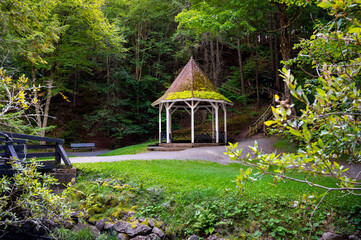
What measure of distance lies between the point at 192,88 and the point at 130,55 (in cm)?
1044

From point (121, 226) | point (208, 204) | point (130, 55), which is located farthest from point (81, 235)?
point (130, 55)

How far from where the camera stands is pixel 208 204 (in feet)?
18.3

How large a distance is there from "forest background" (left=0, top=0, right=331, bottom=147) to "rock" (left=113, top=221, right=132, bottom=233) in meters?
8.79

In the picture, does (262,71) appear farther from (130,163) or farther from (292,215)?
(292,215)

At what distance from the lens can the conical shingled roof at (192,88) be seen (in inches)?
607

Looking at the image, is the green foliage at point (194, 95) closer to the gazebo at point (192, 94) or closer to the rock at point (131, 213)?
the gazebo at point (192, 94)

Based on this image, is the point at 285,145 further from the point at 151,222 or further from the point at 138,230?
the point at 138,230

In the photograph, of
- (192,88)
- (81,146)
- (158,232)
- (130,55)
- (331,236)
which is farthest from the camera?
(130,55)

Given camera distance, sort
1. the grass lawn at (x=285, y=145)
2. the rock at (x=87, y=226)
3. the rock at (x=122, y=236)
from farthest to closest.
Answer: the grass lawn at (x=285, y=145) → the rock at (x=87, y=226) → the rock at (x=122, y=236)

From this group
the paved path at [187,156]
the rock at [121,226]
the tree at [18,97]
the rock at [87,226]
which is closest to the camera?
the tree at [18,97]

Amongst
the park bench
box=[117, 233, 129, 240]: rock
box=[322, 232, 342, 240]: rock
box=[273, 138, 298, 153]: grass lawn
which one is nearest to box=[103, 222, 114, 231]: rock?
box=[117, 233, 129, 240]: rock

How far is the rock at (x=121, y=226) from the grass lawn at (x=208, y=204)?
306 mm

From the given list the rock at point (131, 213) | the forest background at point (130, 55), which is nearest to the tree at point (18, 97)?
the rock at point (131, 213)

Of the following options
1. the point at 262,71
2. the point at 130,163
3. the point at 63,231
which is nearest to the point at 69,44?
the point at 130,163
